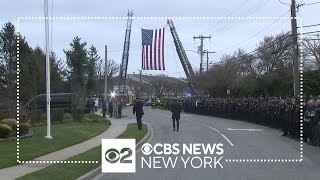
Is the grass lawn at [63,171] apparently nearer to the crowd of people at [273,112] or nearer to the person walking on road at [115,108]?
the crowd of people at [273,112]

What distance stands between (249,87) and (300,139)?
36971mm

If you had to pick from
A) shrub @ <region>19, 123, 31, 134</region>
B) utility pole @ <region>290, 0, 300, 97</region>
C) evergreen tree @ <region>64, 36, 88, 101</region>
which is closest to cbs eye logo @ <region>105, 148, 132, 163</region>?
shrub @ <region>19, 123, 31, 134</region>

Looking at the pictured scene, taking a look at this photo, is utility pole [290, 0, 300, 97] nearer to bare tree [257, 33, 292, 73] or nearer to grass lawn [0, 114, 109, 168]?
grass lawn [0, 114, 109, 168]

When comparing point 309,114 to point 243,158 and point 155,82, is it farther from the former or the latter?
point 155,82

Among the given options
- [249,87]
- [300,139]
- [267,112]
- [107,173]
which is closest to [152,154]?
[107,173]

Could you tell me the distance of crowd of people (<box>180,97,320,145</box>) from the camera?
66.8ft

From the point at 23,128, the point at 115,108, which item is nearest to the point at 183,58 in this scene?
the point at 115,108

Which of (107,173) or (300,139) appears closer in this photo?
(107,173)

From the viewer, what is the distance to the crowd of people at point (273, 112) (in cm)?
A: 2038

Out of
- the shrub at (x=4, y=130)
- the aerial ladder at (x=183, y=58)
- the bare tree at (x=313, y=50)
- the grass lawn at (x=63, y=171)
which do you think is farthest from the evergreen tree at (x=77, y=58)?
the grass lawn at (x=63, y=171)

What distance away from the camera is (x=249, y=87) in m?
58.9

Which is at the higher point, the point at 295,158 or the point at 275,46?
the point at 275,46

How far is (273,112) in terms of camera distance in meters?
30.5

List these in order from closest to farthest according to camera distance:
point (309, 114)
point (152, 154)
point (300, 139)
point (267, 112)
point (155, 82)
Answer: point (152, 154)
point (309, 114)
point (300, 139)
point (267, 112)
point (155, 82)
